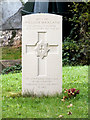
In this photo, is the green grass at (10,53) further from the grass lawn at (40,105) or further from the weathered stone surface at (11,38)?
the grass lawn at (40,105)

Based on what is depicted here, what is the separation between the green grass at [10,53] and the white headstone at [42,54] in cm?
596

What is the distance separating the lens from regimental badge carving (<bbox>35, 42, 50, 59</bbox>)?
5.09 metres

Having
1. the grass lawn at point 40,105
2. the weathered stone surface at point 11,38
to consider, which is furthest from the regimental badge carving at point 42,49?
the weathered stone surface at point 11,38

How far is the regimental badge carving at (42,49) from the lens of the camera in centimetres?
509

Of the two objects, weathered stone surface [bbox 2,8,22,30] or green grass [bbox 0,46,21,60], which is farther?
weathered stone surface [bbox 2,8,22,30]

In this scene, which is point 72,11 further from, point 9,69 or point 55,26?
point 55,26

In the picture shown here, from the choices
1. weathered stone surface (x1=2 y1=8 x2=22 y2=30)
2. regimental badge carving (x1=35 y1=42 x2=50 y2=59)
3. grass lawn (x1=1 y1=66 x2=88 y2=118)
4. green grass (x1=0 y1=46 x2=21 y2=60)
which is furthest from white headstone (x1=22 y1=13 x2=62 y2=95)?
weathered stone surface (x1=2 y1=8 x2=22 y2=30)

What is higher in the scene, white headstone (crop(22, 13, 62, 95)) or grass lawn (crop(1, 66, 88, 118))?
white headstone (crop(22, 13, 62, 95))

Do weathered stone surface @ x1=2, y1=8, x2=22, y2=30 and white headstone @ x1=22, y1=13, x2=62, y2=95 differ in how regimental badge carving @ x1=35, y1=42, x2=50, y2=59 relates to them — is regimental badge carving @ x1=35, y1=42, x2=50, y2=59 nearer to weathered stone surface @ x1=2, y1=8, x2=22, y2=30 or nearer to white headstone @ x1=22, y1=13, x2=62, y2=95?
white headstone @ x1=22, y1=13, x2=62, y2=95

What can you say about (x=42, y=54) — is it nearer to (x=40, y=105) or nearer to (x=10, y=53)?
(x=40, y=105)

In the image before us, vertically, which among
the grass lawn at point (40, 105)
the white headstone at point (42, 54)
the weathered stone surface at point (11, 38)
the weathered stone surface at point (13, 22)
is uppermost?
the weathered stone surface at point (13, 22)

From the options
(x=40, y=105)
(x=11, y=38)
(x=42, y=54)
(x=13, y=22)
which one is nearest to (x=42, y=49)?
(x=42, y=54)

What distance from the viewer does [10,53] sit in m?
11.8

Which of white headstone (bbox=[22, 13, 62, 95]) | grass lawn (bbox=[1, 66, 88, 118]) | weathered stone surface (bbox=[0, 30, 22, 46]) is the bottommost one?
grass lawn (bbox=[1, 66, 88, 118])
